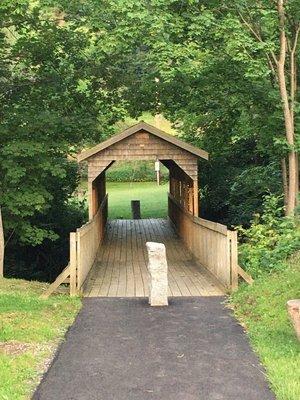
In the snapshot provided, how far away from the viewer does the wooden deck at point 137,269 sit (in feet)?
35.5

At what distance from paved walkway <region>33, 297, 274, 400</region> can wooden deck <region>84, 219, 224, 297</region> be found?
1582 mm

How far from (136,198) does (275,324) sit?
31662mm

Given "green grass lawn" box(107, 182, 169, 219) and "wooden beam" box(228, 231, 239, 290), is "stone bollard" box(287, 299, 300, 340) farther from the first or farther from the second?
"green grass lawn" box(107, 182, 169, 219)

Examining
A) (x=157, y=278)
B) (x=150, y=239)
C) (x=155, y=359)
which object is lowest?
(x=150, y=239)

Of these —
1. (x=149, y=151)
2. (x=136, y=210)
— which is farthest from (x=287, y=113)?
(x=136, y=210)

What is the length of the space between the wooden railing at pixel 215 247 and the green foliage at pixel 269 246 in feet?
1.79

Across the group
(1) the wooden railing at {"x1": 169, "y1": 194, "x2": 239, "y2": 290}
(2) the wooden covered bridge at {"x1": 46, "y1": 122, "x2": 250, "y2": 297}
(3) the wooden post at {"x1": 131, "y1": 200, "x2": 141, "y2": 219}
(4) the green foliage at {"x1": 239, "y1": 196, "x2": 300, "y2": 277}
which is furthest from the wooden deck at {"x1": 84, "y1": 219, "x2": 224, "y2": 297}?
(3) the wooden post at {"x1": 131, "y1": 200, "x2": 141, "y2": 219}

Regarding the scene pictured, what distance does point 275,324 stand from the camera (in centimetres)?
767

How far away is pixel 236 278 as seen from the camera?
1023cm

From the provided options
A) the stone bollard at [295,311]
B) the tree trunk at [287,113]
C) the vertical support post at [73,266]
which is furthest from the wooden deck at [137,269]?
the stone bollard at [295,311]

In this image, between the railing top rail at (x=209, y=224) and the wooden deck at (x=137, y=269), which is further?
the wooden deck at (x=137, y=269)

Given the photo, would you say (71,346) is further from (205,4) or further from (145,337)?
(205,4)

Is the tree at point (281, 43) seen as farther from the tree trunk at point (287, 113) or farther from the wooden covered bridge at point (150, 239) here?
the wooden covered bridge at point (150, 239)

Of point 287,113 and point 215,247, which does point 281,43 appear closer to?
point 287,113
